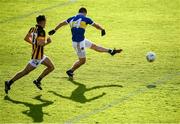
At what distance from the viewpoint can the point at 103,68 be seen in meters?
16.8

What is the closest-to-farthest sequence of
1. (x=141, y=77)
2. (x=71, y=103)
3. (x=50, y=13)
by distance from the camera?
(x=71, y=103), (x=141, y=77), (x=50, y=13)

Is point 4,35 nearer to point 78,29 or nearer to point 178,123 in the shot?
point 78,29

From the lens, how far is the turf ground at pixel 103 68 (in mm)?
13539

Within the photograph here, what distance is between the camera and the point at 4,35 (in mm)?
20125

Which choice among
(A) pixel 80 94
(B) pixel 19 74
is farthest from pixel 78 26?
(B) pixel 19 74

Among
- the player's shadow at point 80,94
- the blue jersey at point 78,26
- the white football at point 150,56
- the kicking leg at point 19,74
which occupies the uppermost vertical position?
the blue jersey at point 78,26

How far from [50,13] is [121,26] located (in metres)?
3.76

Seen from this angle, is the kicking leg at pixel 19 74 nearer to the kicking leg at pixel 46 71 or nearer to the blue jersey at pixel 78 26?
the kicking leg at pixel 46 71

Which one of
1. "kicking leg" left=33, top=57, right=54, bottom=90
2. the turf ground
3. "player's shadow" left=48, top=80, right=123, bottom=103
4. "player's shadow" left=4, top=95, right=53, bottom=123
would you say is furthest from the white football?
"player's shadow" left=4, top=95, right=53, bottom=123

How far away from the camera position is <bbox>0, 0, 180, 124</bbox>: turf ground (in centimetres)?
1354

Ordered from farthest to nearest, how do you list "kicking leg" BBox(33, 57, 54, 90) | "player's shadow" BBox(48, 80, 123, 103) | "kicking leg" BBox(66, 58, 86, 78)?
"kicking leg" BBox(66, 58, 86, 78)
"kicking leg" BBox(33, 57, 54, 90)
"player's shadow" BBox(48, 80, 123, 103)

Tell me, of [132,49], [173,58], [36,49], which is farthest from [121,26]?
[36,49]

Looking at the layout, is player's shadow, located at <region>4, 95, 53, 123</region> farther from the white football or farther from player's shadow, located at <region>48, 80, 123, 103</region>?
the white football

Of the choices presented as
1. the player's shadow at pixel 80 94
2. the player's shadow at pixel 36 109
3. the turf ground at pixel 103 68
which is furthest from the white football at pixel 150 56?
the player's shadow at pixel 36 109
